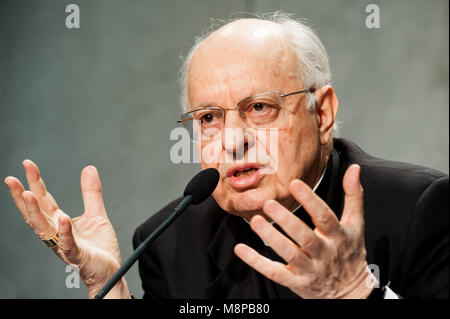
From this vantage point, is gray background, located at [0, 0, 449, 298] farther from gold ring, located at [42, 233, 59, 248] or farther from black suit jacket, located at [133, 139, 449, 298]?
gold ring, located at [42, 233, 59, 248]

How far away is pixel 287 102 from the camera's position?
1.56 metres

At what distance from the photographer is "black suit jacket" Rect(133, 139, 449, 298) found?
4.84ft

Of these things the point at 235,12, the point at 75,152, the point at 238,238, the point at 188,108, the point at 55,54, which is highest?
the point at 235,12

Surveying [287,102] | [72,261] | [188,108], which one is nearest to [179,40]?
[188,108]

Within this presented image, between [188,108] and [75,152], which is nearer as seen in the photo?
[188,108]

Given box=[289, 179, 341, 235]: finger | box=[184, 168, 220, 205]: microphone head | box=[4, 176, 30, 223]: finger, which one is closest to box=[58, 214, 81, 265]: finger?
box=[4, 176, 30, 223]: finger

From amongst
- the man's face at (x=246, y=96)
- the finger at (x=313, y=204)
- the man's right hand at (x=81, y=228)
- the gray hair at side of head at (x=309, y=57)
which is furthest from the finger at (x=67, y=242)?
the gray hair at side of head at (x=309, y=57)

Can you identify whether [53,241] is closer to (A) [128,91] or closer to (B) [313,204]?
(B) [313,204]

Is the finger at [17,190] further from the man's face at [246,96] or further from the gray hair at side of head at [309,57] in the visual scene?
the gray hair at side of head at [309,57]

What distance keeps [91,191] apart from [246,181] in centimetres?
48

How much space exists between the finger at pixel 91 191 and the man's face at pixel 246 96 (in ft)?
1.13

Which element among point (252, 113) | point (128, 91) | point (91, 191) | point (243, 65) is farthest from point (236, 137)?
point (128, 91)

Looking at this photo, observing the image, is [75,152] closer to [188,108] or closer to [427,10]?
[188,108]

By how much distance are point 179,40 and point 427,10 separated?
1.24 metres
